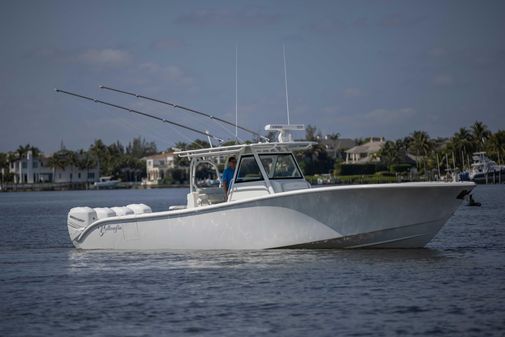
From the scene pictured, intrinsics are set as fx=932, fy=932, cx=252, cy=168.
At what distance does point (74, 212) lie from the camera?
25.4 metres

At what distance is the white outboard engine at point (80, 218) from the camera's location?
25.4m

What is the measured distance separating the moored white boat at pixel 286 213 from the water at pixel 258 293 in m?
0.37

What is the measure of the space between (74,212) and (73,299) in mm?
7562

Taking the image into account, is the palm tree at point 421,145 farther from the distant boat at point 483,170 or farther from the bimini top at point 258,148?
the bimini top at point 258,148

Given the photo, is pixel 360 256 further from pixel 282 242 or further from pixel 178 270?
pixel 178 270

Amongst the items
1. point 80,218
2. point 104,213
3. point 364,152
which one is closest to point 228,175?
point 104,213

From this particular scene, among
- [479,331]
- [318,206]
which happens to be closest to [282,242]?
[318,206]

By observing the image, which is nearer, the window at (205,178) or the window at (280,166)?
the window at (280,166)

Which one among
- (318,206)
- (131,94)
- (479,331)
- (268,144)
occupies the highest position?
(131,94)

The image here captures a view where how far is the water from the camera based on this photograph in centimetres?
1488

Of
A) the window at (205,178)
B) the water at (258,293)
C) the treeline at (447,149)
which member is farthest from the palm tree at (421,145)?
the water at (258,293)

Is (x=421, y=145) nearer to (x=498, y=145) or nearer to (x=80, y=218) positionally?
(x=498, y=145)

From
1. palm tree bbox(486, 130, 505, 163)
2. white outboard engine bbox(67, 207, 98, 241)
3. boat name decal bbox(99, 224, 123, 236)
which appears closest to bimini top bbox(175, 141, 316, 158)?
boat name decal bbox(99, 224, 123, 236)

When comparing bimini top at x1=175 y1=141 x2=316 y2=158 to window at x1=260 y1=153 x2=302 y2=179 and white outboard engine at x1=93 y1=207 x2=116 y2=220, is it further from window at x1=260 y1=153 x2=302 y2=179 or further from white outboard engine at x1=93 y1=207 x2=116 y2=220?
white outboard engine at x1=93 y1=207 x2=116 y2=220
